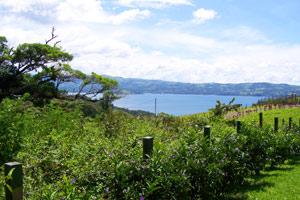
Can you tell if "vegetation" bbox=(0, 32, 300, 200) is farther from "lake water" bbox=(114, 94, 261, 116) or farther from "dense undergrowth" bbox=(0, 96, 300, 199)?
"lake water" bbox=(114, 94, 261, 116)

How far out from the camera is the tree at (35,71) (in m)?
20.0

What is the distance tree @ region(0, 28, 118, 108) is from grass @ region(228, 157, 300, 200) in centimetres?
1806

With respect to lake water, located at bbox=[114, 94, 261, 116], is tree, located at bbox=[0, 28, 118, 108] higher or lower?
higher

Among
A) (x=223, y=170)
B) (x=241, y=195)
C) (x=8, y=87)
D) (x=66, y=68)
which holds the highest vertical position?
(x=66, y=68)

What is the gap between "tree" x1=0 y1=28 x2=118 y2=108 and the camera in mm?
20016

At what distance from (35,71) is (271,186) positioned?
21.1 m

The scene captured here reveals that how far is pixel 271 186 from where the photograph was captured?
4848 mm

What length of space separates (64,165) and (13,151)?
949 millimetres

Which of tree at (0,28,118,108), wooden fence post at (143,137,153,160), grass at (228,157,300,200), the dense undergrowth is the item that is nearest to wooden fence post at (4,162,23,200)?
the dense undergrowth

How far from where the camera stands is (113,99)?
25797mm

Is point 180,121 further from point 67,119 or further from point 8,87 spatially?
point 8,87

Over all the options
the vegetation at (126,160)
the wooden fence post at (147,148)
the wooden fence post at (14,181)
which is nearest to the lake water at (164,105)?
the vegetation at (126,160)

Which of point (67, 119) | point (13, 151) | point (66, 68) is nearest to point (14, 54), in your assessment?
point (66, 68)

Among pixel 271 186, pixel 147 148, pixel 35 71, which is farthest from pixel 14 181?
pixel 35 71
